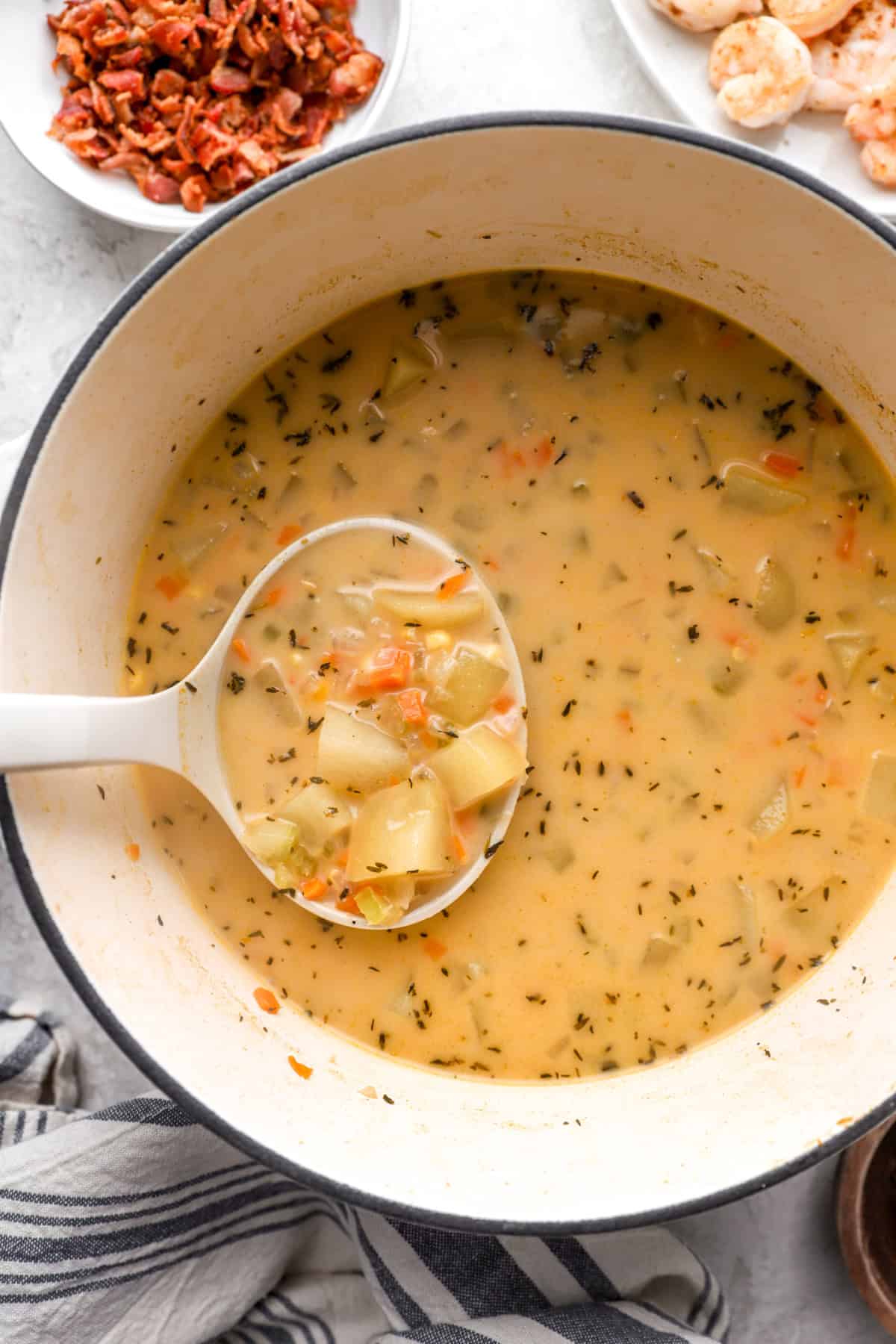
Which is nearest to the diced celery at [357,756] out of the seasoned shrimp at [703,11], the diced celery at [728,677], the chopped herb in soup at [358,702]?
the chopped herb in soup at [358,702]

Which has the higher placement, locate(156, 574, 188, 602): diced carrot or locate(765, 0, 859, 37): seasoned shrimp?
locate(765, 0, 859, 37): seasoned shrimp

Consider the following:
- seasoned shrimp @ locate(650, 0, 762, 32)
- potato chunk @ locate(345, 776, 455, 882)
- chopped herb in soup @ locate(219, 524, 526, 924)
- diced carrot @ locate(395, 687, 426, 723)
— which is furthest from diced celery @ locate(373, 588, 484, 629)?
seasoned shrimp @ locate(650, 0, 762, 32)

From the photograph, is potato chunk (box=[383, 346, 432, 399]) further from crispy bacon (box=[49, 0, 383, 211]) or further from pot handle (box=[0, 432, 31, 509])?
pot handle (box=[0, 432, 31, 509])

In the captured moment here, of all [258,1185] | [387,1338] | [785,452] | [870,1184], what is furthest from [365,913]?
[870,1184]

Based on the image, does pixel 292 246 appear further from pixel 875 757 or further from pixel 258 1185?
pixel 258 1185

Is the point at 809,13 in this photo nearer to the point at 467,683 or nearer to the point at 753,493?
the point at 753,493

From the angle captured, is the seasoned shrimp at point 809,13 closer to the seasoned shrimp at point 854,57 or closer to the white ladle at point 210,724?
the seasoned shrimp at point 854,57
